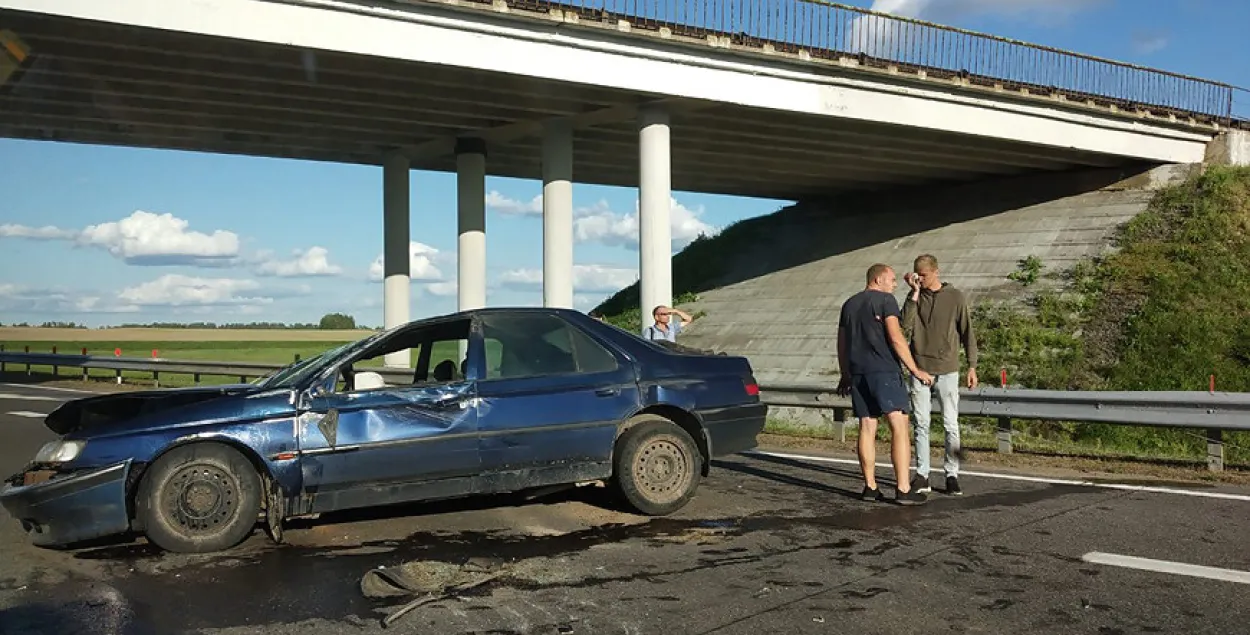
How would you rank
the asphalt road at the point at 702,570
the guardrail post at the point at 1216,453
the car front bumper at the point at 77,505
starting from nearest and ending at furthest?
1. the asphalt road at the point at 702,570
2. the car front bumper at the point at 77,505
3. the guardrail post at the point at 1216,453

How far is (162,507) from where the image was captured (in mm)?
5922

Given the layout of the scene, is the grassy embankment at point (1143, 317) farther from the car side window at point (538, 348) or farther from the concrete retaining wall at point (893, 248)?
the car side window at point (538, 348)

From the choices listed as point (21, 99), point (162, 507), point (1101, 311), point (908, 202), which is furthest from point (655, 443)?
point (908, 202)

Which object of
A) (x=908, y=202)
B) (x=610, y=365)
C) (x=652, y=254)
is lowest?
(x=610, y=365)

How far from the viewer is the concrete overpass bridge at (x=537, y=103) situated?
16.5 metres

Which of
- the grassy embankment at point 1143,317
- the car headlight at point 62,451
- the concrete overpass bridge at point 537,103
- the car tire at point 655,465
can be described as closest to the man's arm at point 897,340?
the car tire at point 655,465

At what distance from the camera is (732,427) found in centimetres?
734

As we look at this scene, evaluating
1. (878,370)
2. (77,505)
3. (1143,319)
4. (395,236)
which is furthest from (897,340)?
(395,236)

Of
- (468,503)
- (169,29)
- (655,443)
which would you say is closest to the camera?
(655,443)

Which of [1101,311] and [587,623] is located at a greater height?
[1101,311]

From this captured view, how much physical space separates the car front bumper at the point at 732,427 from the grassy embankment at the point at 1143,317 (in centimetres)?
541

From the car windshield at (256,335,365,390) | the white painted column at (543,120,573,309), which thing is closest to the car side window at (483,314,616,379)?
the car windshield at (256,335,365,390)

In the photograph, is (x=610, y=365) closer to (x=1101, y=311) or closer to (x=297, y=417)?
(x=297, y=417)

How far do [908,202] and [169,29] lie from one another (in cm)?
2196
